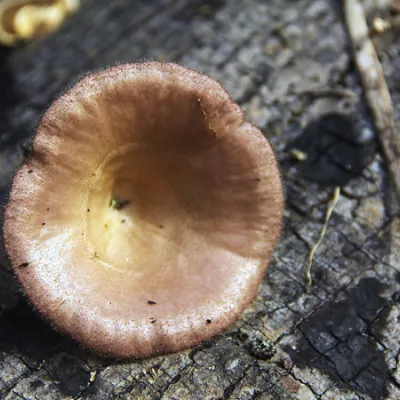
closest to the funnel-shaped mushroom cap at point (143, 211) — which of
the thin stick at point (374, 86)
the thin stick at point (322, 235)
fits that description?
the thin stick at point (322, 235)

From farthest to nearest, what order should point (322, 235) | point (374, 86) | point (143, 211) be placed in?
point (374, 86), point (322, 235), point (143, 211)

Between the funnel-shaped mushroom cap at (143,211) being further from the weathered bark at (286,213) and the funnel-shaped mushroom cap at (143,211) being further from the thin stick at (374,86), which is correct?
the thin stick at (374,86)

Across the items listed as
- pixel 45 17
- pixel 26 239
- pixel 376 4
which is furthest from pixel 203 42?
pixel 26 239

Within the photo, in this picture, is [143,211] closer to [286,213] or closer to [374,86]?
[286,213]

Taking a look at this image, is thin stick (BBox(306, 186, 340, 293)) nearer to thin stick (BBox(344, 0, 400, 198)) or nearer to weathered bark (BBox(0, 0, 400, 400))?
weathered bark (BBox(0, 0, 400, 400))

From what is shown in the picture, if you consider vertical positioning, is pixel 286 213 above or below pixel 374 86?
below

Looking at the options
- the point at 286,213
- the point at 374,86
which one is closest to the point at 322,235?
the point at 286,213
